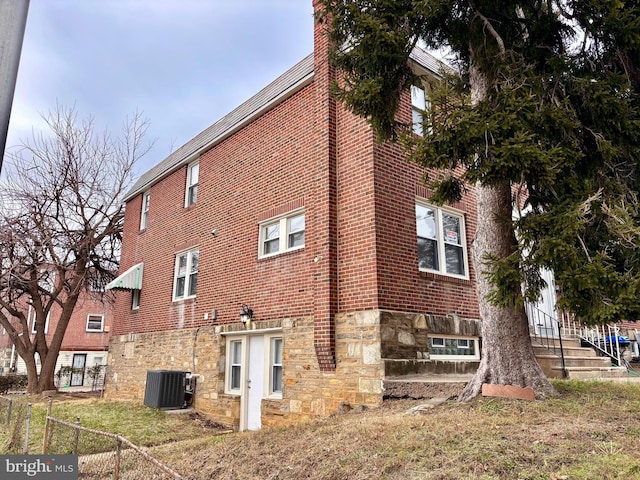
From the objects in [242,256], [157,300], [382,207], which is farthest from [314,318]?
[157,300]

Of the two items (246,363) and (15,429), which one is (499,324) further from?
(15,429)

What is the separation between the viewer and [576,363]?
34.7ft

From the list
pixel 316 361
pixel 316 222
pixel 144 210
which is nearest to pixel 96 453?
pixel 316 361

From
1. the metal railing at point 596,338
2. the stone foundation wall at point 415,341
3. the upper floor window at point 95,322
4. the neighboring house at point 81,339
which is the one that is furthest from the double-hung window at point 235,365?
the upper floor window at point 95,322

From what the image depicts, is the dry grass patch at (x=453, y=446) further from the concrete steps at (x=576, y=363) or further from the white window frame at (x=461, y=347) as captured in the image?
the concrete steps at (x=576, y=363)

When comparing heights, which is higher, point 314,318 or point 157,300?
point 157,300

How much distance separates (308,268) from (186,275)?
5.35 meters

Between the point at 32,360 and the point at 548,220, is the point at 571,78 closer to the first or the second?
the point at 548,220

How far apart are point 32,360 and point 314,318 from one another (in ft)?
50.6

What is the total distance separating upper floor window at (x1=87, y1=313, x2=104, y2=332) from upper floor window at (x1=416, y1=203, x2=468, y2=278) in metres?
28.3

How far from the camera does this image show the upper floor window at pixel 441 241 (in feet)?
31.4

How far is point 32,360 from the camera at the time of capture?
18.9m

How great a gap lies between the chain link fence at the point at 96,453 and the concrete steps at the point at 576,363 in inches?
300

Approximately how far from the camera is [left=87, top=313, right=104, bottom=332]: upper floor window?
31.7 m
